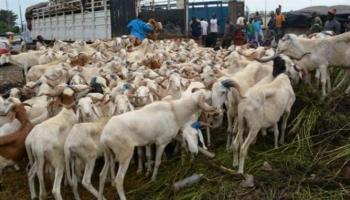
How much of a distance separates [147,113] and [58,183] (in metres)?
1.67

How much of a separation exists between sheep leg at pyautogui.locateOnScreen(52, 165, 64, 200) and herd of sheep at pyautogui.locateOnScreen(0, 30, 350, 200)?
0.05ft

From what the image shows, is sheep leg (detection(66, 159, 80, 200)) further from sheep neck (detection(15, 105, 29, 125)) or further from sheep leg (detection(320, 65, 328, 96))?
sheep leg (detection(320, 65, 328, 96))

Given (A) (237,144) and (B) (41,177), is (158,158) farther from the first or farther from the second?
(B) (41,177)

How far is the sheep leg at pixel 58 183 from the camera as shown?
7.31 meters

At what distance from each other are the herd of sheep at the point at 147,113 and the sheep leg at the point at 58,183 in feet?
0.05

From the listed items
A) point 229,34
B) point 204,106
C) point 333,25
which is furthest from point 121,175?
point 229,34

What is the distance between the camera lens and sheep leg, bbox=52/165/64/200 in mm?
7312

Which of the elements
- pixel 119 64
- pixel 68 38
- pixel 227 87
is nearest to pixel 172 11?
pixel 68 38

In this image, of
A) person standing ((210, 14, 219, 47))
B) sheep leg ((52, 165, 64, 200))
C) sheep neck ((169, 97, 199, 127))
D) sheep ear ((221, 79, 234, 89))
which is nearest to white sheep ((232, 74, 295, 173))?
sheep ear ((221, 79, 234, 89))

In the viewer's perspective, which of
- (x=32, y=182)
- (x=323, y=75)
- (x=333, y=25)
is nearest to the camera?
(x=32, y=182)

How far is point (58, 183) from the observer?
295 inches

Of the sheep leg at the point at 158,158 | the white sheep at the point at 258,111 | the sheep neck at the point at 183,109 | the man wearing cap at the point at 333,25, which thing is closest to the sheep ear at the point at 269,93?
the white sheep at the point at 258,111

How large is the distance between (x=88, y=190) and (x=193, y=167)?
5.38 ft

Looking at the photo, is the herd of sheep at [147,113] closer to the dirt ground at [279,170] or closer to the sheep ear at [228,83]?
the sheep ear at [228,83]
